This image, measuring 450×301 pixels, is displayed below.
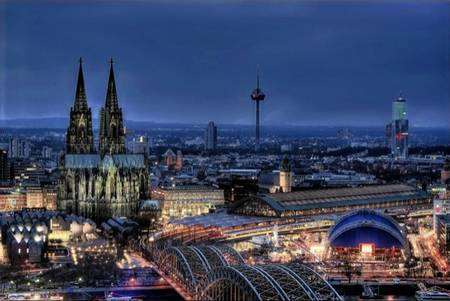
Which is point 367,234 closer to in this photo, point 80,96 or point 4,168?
point 80,96

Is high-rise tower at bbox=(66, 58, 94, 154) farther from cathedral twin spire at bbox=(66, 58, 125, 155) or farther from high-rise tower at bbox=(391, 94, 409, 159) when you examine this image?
high-rise tower at bbox=(391, 94, 409, 159)

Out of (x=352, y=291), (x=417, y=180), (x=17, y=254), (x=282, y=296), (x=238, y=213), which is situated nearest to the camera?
(x=282, y=296)

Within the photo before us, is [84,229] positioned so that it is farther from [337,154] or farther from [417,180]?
[337,154]

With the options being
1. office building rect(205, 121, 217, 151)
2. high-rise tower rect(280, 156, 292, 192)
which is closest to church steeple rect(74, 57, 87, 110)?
high-rise tower rect(280, 156, 292, 192)

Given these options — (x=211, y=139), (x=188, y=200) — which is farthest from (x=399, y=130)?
(x=188, y=200)

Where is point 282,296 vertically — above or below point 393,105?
below

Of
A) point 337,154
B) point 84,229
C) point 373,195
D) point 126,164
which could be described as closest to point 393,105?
point 373,195
